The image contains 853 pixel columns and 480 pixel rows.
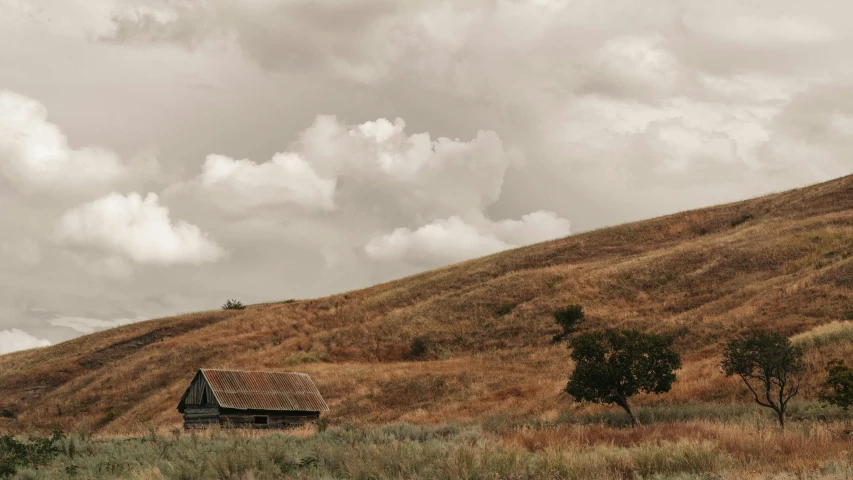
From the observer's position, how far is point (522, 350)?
49594 mm

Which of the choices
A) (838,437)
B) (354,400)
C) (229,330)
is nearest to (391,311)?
(229,330)

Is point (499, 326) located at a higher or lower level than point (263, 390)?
higher

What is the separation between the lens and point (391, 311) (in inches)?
2633

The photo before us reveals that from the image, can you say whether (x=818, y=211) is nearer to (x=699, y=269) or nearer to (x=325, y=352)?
(x=699, y=269)

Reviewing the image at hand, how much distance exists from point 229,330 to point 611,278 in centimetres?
3803

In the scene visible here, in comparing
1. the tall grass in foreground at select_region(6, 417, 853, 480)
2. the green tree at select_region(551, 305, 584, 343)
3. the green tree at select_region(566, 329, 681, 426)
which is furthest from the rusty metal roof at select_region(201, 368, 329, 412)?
the tall grass in foreground at select_region(6, 417, 853, 480)

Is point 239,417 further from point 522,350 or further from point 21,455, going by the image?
point 21,455

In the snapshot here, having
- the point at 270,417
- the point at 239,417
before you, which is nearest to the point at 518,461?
the point at 239,417

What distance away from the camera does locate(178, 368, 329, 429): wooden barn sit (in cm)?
3725

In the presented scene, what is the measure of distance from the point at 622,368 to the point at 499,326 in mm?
28293

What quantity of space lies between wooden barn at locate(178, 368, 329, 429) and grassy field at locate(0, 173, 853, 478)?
284 centimetres

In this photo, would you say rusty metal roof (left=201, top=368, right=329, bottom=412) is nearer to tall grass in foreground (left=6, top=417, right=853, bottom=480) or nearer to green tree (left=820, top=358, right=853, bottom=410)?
tall grass in foreground (left=6, top=417, right=853, bottom=480)

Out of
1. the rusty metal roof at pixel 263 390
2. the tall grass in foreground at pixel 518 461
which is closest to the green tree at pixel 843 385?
the tall grass in foreground at pixel 518 461

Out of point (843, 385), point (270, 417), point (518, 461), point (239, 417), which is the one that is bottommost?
point (843, 385)
